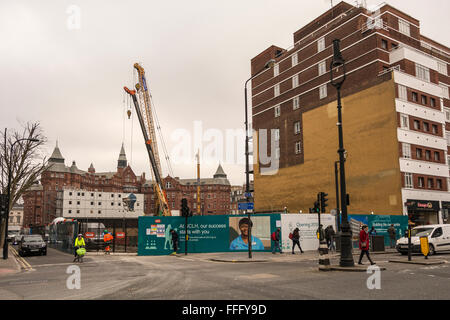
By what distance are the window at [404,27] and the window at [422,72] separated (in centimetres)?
525

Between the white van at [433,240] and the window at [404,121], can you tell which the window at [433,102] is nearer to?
the window at [404,121]

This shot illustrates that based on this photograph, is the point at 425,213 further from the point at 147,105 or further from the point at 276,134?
the point at 147,105

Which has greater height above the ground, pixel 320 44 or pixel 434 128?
pixel 320 44

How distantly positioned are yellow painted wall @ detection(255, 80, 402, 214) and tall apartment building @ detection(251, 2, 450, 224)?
108 millimetres

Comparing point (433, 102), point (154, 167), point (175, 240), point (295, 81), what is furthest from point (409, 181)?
point (154, 167)

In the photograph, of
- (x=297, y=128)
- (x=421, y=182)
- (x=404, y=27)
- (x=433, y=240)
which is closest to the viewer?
(x=433, y=240)

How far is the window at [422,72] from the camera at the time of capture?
42.4 meters

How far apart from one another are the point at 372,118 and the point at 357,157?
182 inches

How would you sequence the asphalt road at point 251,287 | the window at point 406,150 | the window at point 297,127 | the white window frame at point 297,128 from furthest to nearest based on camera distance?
the window at point 297,127 < the white window frame at point 297,128 < the window at point 406,150 < the asphalt road at point 251,287

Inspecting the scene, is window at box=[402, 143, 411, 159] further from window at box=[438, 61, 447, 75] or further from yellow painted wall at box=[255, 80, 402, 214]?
window at box=[438, 61, 447, 75]

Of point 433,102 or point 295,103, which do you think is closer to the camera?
point 433,102

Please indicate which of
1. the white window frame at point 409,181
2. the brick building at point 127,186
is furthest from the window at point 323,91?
the brick building at point 127,186

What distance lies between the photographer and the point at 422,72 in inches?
1688
